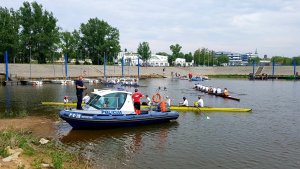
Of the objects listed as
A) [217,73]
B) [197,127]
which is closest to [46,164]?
[197,127]

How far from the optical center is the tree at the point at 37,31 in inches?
3649

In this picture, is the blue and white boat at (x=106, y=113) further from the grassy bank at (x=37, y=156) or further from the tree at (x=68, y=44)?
the tree at (x=68, y=44)

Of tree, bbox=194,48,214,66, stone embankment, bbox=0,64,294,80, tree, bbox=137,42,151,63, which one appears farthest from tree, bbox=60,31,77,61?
tree, bbox=194,48,214,66

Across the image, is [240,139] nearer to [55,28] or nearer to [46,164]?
[46,164]

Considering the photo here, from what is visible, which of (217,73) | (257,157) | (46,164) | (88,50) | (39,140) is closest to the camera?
(46,164)

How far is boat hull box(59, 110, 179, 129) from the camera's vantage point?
18.8 metres

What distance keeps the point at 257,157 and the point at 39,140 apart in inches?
423

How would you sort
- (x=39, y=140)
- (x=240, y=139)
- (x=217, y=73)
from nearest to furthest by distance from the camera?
1. (x=39, y=140)
2. (x=240, y=139)
3. (x=217, y=73)

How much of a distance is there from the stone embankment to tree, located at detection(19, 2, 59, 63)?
10322 millimetres

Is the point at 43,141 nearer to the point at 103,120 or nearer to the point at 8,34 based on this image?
the point at 103,120

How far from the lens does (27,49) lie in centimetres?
9600

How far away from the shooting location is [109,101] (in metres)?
19.9

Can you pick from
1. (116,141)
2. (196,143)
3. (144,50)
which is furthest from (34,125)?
(144,50)

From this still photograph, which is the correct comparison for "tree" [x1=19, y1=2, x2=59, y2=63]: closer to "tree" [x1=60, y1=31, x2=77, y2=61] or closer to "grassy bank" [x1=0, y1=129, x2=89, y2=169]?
"tree" [x1=60, y1=31, x2=77, y2=61]
